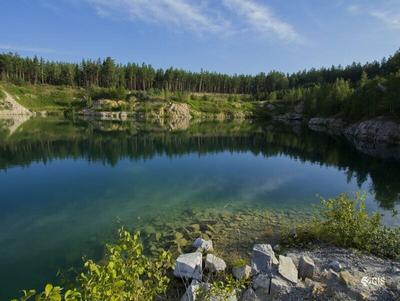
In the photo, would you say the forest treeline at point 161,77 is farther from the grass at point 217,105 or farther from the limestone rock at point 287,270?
the limestone rock at point 287,270

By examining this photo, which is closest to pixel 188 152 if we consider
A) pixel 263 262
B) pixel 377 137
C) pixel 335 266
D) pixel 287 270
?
pixel 335 266

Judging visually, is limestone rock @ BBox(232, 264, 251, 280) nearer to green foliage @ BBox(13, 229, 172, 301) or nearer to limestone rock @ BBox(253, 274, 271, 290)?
limestone rock @ BBox(253, 274, 271, 290)

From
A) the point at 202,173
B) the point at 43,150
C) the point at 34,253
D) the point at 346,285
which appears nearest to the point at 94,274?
the point at 346,285

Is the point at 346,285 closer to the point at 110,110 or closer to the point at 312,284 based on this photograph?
the point at 312,284

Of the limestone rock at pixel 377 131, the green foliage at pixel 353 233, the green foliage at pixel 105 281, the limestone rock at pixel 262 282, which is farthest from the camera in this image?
the limestone rock at pixel 377 131

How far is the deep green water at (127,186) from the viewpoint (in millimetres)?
17031

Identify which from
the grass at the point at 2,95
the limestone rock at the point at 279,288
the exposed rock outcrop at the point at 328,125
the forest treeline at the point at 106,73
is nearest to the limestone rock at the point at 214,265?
the limestone rock at the point at 279,288

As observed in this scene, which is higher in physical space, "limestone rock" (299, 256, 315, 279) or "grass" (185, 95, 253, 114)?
"grass" (185, 95, 253, 114)

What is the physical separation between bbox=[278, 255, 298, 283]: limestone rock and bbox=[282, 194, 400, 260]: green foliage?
15.5 feet

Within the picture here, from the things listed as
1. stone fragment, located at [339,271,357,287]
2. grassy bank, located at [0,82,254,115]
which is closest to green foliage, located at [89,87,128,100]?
grassy bank, located at [0,82,254,115]

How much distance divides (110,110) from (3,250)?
129 meters

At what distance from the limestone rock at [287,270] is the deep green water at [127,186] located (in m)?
6.26

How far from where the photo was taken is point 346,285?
10633 mm

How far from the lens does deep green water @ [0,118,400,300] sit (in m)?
17.0
